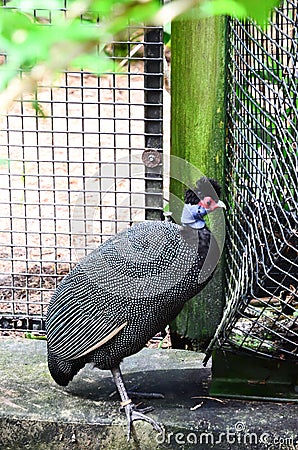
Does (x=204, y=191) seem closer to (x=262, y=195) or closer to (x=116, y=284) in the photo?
(x=262, y=195)

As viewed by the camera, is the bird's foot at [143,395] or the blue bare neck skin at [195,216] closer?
the blue bare neck skin at [195,216]

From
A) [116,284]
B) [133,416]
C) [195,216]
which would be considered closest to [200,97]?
[195,216]

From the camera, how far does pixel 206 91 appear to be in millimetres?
3555

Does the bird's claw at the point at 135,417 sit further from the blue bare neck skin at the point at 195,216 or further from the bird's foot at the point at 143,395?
the blue bare neck skin at the point at 195,216

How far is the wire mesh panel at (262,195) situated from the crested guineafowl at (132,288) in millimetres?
200

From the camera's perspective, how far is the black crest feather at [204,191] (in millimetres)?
3021

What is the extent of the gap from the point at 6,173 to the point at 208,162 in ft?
3.61

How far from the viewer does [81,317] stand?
301 cm

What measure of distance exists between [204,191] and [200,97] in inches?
27.6

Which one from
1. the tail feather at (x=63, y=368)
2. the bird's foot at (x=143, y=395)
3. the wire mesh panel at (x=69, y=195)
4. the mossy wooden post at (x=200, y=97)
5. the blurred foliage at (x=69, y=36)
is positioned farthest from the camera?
the wire mesh panel at (x=69, y=195)

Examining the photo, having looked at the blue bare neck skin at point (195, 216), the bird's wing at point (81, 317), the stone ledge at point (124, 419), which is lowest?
the stone ledge at point (124, 419)

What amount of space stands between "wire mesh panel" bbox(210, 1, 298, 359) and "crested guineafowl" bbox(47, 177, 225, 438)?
20 cm

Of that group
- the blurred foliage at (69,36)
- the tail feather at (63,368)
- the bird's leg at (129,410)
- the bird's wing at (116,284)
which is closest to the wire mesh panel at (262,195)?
the bird's wing at (116,284)

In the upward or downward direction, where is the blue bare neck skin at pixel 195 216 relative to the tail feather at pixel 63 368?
upward
